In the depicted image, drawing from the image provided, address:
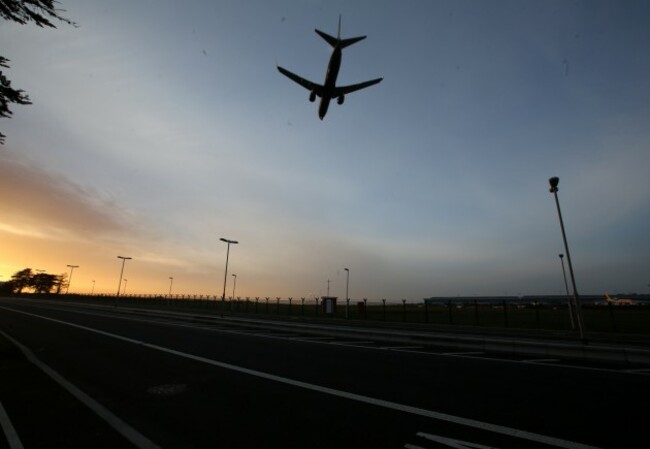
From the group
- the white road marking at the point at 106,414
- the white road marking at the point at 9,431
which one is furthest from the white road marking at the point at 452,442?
the white road marking at the point at 9,431

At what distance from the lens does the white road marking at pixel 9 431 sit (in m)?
4.99

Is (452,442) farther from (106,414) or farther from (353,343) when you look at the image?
(353,343)

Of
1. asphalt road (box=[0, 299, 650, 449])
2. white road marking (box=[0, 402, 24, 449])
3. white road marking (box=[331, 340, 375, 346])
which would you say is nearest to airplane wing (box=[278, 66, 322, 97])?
white road marking (box=[331, 340, 375, 346])

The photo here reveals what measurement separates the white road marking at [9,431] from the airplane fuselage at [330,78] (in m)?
20.4

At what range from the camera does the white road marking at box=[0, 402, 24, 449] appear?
4.99 m

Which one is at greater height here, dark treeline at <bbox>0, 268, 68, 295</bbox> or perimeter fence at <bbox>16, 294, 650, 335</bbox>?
dark treeline at <bbox>0, 268, 68, 295</bbox>

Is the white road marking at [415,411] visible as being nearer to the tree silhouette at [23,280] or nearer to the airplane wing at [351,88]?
the airplane wing at [351,88]

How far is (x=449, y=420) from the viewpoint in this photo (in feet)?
19.0

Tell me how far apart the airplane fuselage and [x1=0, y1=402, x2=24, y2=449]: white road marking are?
20357 millimetres

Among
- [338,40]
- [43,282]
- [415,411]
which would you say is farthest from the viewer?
[43,282]

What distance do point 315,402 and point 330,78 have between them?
1934cm

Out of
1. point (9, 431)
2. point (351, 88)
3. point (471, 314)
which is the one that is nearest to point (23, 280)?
point (471, 314)

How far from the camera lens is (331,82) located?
72.8 ft

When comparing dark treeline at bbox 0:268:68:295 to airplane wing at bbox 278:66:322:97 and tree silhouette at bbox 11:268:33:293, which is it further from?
airplane wing at bbox 278:66:322:97
